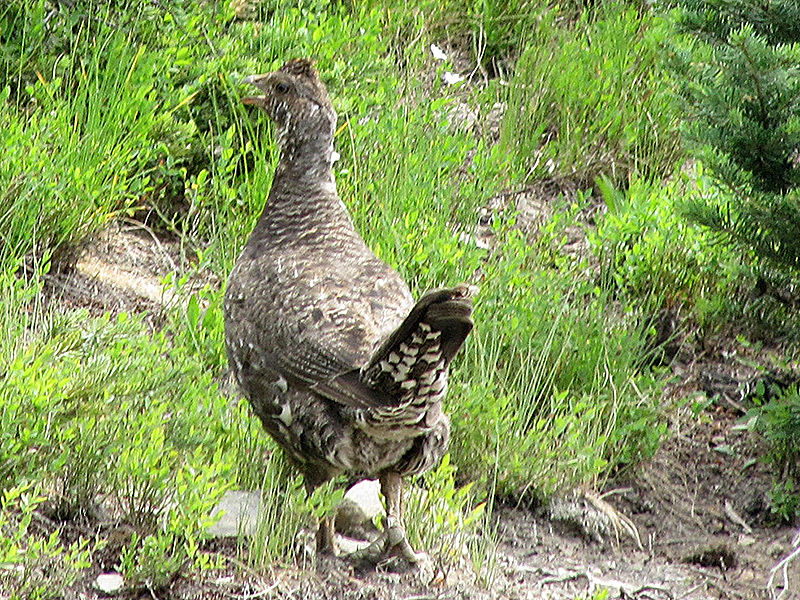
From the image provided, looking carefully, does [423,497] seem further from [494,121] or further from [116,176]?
[494,121]

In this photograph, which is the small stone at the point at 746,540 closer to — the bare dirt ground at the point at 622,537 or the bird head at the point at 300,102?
the bare dirt ground at the point at 622,537

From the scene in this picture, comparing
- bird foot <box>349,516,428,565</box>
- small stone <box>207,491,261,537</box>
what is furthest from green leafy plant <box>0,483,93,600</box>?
bird foot <box>349,516,428,565</box>

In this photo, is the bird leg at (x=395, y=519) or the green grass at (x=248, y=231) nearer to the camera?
the green grass at (x=248, y=231)

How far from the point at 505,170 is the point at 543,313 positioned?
152cm

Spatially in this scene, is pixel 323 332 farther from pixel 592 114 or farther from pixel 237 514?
pixel 592 114

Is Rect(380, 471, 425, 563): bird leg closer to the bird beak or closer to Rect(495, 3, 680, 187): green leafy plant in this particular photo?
the bird beak

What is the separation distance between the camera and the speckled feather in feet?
12.9

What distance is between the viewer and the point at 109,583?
3963 mm

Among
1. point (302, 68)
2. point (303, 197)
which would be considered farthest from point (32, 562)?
point (302, 68)

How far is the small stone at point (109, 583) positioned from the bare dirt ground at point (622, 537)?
21 millimetres

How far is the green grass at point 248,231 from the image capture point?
4.22 metres

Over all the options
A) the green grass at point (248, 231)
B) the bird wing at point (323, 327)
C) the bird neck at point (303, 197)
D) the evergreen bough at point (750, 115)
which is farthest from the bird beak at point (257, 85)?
the evergreen bough at point (750, 115)

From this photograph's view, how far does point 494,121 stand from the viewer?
760 cm

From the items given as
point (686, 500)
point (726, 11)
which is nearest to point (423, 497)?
point (686, 500)
